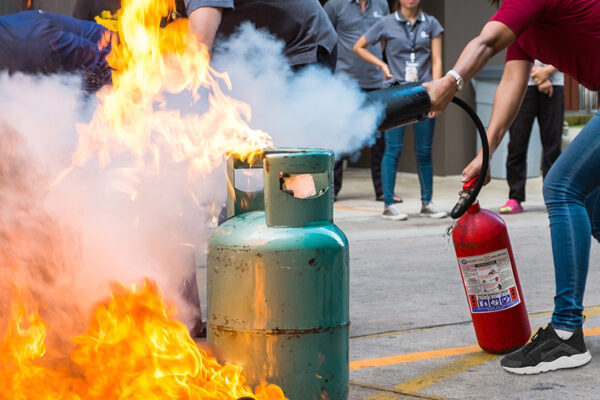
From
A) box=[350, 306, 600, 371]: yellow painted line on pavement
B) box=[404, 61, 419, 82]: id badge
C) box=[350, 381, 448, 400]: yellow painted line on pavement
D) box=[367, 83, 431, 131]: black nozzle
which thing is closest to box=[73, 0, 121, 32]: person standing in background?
box=[367, 83, 431, 131]: black nozzle

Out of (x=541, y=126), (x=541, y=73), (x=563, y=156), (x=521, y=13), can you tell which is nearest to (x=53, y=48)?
(x=521, y=13)

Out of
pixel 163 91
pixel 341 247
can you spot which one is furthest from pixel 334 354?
pixel 163 91

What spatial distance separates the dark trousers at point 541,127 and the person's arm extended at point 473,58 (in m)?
5.00

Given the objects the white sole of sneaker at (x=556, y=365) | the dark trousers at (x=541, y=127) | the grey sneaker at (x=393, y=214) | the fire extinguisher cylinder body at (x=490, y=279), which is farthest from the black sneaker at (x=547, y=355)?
the dark trousers at (x=541, y=127)

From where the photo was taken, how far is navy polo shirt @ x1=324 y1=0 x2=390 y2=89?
9.39 metres

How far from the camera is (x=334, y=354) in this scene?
296cm

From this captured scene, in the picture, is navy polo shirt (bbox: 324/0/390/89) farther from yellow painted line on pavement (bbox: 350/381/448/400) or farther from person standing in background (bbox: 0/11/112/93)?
yellow painted line on pavement (bbox: 350/381/448/400)

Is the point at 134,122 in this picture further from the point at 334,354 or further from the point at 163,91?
the point at 334,354

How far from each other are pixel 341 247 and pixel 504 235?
1032mm

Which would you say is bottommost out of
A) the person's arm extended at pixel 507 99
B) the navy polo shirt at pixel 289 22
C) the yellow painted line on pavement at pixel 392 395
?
the yellow painted line on pavement at pixel 392 395

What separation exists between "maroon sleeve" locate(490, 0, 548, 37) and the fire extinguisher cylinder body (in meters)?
0.74

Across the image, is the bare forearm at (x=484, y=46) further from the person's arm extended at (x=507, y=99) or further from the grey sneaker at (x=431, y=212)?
the grey sneaker at (x=431, y=212)

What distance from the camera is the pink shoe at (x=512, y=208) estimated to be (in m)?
8.44

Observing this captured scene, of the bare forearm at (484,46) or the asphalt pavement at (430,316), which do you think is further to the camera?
the bare forearm at (484,46)
